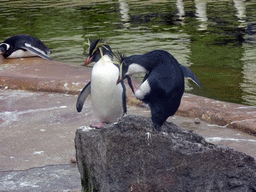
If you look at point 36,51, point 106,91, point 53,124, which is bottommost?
point 36,51

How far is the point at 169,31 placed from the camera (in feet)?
40.9

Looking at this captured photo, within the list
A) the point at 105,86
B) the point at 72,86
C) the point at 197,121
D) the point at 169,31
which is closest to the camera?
the point at 105,86

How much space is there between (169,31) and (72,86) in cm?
660

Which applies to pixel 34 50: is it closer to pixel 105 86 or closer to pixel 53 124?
pixel 53 124

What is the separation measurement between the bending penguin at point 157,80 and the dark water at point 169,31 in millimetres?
3753

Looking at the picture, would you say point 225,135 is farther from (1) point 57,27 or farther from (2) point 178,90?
(1) point 57,27

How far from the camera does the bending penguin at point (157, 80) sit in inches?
108

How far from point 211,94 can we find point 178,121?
1.79 meters

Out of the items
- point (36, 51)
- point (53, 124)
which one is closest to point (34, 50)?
point (36, 51)

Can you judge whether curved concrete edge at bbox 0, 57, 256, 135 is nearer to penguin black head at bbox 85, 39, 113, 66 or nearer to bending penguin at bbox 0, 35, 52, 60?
bending penguin at bbox 0, 35, 52, 60

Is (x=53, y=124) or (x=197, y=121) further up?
(x=53, y=124)

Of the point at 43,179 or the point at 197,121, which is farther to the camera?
the point at 197,121

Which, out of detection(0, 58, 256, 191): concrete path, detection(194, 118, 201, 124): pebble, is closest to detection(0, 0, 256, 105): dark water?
detection(0, 58, 256, 191): concrete path

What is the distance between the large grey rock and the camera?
9.25 ft
